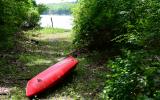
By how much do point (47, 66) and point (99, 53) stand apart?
221 centimetres

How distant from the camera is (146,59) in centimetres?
693

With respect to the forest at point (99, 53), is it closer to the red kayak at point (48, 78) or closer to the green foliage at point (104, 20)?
the green foliage at point (104, 20)

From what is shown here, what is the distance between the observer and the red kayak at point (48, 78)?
10.2 metres

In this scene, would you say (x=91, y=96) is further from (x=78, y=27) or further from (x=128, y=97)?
(x=78, y=27)

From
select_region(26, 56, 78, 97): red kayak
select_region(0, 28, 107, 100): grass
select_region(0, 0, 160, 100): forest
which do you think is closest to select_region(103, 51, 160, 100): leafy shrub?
select_region(0, 0, 160, 100): forest

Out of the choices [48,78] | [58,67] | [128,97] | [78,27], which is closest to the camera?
[128,97]

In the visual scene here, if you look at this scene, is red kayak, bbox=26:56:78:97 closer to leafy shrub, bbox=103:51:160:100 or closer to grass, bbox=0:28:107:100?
grass, bbox=0:28:107:100

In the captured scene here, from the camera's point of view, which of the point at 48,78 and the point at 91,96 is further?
the point at 48,78

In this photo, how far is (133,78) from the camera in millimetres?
6645

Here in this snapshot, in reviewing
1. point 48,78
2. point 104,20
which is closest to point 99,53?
point 104,20

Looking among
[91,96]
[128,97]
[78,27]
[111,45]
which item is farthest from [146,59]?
[78,27]

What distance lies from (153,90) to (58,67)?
5915 mm

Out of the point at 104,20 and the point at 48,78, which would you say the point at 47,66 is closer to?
the point at 104,20

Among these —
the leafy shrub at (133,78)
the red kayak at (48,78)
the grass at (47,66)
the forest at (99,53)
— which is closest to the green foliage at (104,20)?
the forest at (99,53)
